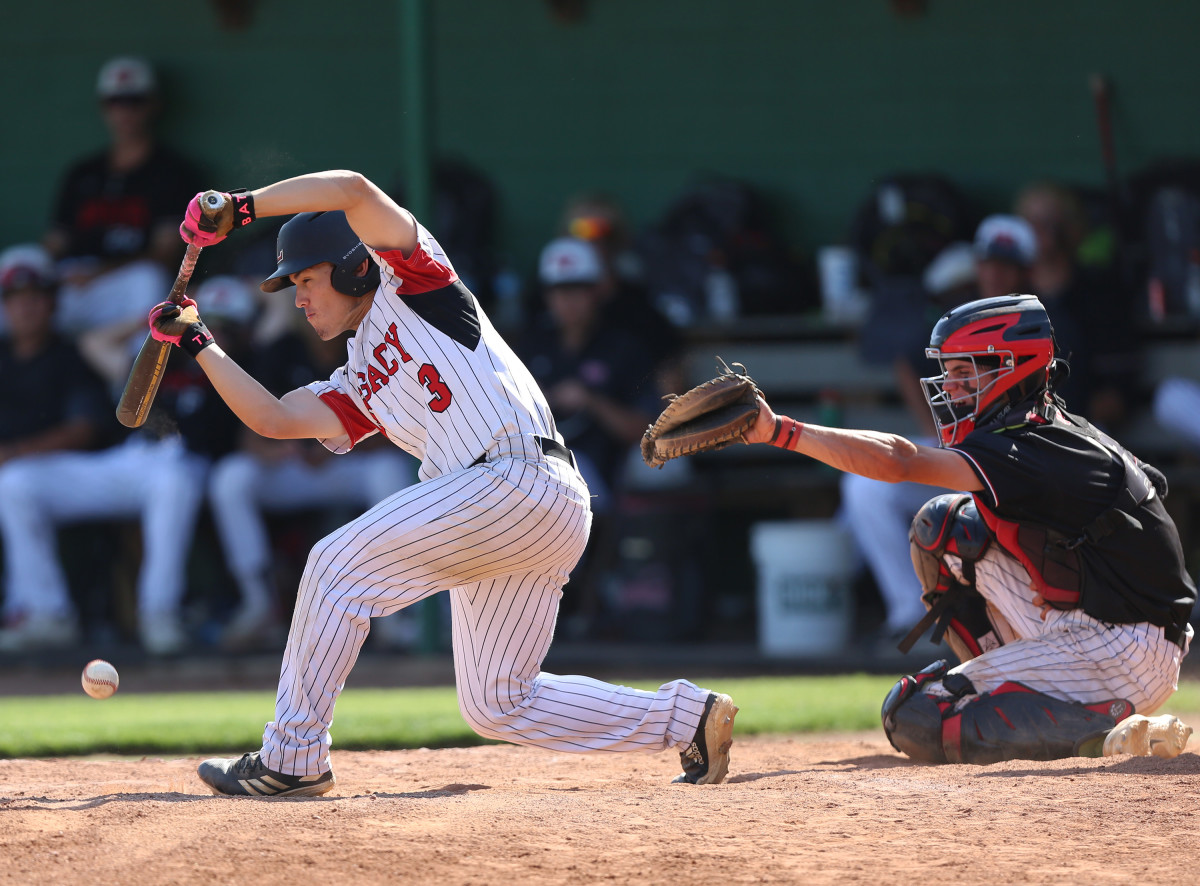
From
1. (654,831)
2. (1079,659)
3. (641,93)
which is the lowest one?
(654,831)

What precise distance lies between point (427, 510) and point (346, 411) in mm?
480

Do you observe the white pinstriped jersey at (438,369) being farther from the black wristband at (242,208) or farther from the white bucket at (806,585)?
the white bucket at (806,585)

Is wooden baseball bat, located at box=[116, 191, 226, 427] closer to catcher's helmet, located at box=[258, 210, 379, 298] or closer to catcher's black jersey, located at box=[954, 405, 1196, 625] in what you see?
catcher's helmet, located at box=[258, 210, 379, 298]

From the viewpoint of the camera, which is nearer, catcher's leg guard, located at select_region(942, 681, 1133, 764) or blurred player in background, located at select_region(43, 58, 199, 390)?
catcher's leg guard, located at select_region(942, 681, 1133, 764)

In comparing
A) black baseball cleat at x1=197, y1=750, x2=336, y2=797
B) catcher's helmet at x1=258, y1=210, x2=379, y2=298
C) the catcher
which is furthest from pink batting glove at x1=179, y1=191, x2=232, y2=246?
the catcher

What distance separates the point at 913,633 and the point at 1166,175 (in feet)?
15.7

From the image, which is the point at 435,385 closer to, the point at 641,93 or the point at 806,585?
the point at 806,585

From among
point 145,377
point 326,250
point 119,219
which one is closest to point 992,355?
point 326,250

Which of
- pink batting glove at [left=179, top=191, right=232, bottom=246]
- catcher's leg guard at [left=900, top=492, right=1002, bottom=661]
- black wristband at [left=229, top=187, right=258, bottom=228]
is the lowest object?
catcher's leg guard at [left=900, top=492, right=1002, bottom=661]

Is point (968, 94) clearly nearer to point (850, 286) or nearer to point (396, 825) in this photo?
point (850, 286)

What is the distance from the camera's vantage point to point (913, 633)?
159 inches

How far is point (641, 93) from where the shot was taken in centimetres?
882

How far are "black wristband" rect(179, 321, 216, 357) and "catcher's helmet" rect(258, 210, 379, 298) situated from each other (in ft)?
0.58

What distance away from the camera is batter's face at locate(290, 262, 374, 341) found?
354cm
